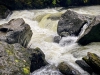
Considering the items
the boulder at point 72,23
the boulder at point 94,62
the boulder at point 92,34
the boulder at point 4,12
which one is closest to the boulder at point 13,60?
the boulder at point 94,62

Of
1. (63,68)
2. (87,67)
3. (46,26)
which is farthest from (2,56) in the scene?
(46,26)

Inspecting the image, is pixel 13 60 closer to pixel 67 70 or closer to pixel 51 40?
pixel 67 70

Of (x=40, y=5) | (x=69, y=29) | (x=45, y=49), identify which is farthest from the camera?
(x=40, y=5)

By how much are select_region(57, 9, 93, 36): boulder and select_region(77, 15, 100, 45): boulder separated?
5.43 ft

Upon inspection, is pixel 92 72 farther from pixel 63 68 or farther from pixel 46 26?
pixel 46 26

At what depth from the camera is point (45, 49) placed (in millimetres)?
14695

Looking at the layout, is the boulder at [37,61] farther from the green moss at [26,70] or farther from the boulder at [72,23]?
the boulder at [72,23]

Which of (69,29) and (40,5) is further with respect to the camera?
(40,5)

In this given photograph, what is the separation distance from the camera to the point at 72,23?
55.5 ft

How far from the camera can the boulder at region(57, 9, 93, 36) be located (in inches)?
653

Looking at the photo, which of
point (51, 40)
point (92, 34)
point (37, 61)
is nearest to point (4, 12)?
point (51, 40)

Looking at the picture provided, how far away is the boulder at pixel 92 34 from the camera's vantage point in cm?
1422

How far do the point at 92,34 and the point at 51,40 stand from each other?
11.3 ft

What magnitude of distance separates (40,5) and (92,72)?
14.0 meters
